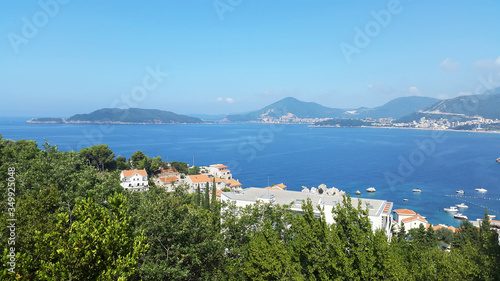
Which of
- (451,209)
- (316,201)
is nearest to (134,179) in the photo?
(316,201)

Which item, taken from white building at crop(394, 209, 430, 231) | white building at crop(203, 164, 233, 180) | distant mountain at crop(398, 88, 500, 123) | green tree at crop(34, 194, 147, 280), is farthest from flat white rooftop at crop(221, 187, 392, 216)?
distant mountain at crop(398, 88, 500, 123)

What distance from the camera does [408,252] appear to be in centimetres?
916

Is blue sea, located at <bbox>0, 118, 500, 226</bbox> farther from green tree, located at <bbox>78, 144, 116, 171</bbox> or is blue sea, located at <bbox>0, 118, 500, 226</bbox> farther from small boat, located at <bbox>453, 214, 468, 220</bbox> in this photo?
green tree, located at <bbox>78, 144, 116, 171</bbox>

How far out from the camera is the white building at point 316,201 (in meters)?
18.6

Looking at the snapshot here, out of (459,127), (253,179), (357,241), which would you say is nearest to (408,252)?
(357,241)

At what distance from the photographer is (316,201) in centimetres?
2102

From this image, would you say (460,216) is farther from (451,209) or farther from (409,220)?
(409,220)

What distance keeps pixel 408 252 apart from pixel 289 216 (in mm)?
3816

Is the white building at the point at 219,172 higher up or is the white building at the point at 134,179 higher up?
the white building at the point at 134,179

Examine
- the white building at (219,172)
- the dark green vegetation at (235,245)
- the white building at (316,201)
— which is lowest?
the white building at (219,172)

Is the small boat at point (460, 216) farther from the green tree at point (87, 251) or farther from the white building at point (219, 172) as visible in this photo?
the green tree at point (87, 251)

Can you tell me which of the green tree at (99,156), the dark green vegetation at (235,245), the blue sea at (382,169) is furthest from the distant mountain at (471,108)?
the dark green vegetation at (235,245)

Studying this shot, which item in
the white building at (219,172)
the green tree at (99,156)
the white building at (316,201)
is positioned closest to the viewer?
the white building at (316,201)

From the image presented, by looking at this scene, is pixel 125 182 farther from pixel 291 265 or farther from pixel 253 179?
pixel 291 265
